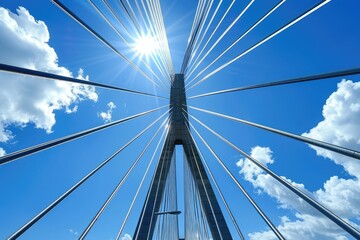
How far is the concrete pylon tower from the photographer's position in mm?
10023

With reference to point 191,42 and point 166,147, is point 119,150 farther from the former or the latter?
point 191,42

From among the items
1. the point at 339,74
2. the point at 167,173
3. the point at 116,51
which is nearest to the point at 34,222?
the point at 339,74

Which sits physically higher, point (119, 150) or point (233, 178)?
point (119, 150)

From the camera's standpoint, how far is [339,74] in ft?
8.98

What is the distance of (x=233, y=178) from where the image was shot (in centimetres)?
675

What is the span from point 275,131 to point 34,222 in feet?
12.2

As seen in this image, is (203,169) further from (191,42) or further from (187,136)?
(191,42)

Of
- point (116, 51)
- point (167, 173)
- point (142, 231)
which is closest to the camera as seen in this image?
point (116, 51)

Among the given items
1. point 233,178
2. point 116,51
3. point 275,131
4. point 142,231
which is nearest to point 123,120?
point 116,51

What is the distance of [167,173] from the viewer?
13008 mm

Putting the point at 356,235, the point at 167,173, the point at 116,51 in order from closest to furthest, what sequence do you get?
1. the point at 356,235
2. the point at 116,51
3. the point at 167,173

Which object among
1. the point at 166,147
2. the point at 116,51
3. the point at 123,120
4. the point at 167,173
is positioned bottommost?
the point at 167,173

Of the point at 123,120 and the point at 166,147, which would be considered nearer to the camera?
the point at 123,120

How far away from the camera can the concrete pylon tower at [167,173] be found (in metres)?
10.0
